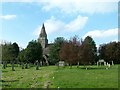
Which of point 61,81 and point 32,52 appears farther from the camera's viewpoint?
point 32,52

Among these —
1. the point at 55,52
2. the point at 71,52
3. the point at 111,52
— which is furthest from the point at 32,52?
the point at 71,52

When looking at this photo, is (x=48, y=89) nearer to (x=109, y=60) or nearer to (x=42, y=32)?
(x=109, y=60)

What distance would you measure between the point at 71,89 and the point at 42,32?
17752cm

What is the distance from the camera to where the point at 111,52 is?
120m

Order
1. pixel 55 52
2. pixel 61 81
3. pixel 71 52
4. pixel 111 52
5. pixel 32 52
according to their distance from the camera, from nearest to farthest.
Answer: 1. pixel 61 81
2. pixel 71 52
3. pixel 111 52
4. pixel 32 52
5. pixel 55 52

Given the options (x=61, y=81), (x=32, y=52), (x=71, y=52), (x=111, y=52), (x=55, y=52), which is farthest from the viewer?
(x=55, y=52)

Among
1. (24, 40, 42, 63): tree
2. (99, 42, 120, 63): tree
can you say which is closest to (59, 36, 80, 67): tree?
(99, 42, 120, 63): tree

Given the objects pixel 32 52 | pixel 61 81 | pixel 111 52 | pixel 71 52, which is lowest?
pixel 61 81

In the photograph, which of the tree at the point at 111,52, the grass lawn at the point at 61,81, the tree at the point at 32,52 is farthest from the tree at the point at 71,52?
the tree at the point at 32,52

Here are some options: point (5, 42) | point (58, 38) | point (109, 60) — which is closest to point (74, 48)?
point (5, 42)

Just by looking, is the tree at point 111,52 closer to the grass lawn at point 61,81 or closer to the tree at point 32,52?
the tree at point 32,52

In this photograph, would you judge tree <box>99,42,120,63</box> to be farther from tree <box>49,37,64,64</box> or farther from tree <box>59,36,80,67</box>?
tree <box>59,36,80,67</box>

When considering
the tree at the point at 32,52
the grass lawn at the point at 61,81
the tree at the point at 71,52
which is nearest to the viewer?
the grass lawn at the point at 61,81

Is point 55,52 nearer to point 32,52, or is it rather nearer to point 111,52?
point 32,52
